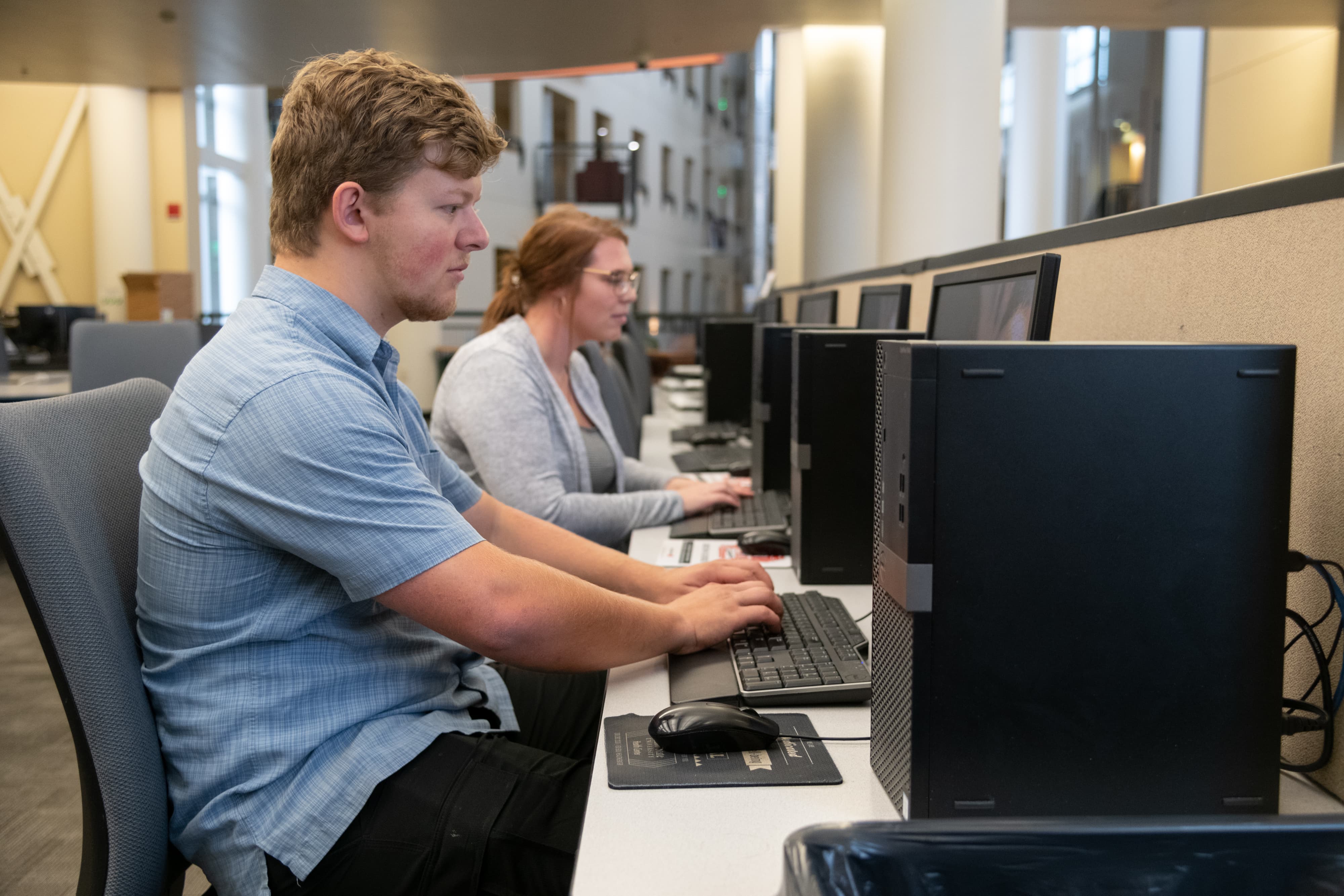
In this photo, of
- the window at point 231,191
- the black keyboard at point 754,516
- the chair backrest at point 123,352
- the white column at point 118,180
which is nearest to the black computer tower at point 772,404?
the black keyboard at point 754,516

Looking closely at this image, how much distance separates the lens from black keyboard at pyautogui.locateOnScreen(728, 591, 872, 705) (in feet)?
3.56

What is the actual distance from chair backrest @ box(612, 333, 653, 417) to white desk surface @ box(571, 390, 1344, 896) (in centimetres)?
300

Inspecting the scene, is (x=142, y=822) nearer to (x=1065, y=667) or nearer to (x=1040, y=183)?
(x=1065, y=667)

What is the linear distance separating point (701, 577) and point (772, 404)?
80 centimetres

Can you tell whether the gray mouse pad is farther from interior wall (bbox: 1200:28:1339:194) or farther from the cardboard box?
the cardboard box

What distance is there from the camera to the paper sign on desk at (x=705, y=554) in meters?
1.74

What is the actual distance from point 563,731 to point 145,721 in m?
0.59

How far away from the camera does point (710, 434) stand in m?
3.68

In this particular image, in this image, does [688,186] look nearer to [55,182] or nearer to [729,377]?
[55,182]

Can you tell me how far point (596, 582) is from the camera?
5.00 ft

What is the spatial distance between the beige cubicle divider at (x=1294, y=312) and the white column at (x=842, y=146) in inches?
250

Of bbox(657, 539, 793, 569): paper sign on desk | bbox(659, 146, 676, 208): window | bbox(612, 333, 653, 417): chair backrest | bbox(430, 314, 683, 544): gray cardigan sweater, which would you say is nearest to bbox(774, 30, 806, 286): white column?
bbox(612, 333, 653, 417): chair backrest

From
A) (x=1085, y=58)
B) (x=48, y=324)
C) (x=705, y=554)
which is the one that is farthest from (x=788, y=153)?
(x=705, y=554)

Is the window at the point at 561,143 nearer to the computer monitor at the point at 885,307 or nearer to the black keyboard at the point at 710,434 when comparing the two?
the black keyboard at the point at 710,434
